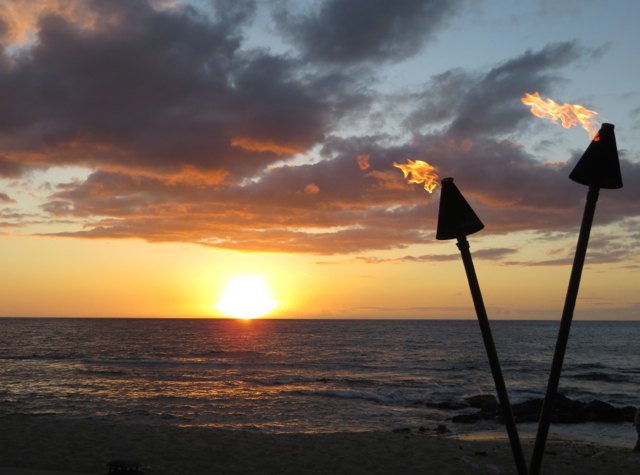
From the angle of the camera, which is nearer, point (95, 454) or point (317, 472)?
point (317, 472)

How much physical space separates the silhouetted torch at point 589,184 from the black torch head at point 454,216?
76 cm

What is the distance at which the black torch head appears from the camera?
149 inches

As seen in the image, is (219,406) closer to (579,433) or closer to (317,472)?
(317,472)

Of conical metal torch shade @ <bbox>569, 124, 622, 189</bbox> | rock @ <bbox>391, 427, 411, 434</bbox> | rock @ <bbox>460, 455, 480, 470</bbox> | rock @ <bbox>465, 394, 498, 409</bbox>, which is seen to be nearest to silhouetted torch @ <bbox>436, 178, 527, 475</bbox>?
conical metal torch shade @ <bbox>569, 124, 622, 189</bbox>

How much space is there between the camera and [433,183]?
4.43 meters

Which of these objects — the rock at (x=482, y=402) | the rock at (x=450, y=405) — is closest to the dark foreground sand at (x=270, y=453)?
the rock at (x=482, y=402)

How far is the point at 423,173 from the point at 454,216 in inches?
31.9

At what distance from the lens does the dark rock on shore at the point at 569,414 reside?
792 inches

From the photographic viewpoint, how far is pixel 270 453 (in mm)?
13195

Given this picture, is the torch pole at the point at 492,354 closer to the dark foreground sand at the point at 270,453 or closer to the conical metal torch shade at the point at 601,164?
the conical metal torch shade at the point at 601,164

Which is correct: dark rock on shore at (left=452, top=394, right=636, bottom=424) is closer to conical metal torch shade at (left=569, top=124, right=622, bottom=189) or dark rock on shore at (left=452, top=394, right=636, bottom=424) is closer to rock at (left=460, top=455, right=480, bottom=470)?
rock at (left=460, top=455, right=480, bottom=470)

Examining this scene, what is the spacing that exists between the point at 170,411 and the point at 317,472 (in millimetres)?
12174

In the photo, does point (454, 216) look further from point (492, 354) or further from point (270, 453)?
point (270, 453)

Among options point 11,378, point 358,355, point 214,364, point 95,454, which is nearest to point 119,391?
point 11,378
